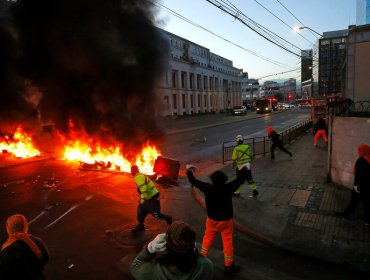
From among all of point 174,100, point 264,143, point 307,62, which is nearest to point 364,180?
point 264,143

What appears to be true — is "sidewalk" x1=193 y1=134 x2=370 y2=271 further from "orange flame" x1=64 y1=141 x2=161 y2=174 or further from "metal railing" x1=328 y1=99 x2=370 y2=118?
"orange flame" x1=64 y1=141 x2=161 y2=174

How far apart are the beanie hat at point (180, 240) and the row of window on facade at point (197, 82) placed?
5057cm

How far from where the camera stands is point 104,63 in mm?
13859

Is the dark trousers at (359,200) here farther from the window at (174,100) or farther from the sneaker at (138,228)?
the window at (174,100)

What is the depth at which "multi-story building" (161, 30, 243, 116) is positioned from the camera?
55.9 metres

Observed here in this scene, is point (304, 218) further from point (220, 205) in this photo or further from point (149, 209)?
point (149, 209)

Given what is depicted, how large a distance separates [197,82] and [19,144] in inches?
2001

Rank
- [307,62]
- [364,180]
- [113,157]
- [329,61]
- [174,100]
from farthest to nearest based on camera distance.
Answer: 1. [174,100]
2. [307,62]
3. [329,61]
4. [113,157]
5. [364,180]

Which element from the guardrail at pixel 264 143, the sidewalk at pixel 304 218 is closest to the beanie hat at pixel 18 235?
the sidewalk at pixel 304 218

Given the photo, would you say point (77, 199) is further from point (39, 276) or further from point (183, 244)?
point (183, 244)

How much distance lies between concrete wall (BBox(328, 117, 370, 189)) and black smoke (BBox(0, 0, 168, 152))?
22.4 ft

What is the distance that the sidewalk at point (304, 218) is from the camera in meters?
5.24

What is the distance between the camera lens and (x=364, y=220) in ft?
19.9

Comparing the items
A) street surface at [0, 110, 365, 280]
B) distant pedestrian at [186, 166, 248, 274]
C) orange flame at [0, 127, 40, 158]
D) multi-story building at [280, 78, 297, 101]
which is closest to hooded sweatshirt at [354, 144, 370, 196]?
street surface at [0, 110, 365, 280]
